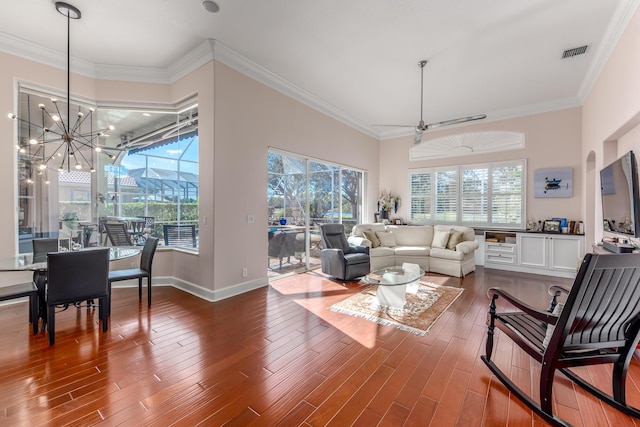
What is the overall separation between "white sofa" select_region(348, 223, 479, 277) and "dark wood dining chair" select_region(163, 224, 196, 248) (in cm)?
310

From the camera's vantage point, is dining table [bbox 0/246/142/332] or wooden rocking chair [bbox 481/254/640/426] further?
dining table [bbox 0/246/142/332]

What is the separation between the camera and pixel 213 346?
8.75 feet

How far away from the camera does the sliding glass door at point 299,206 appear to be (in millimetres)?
5020

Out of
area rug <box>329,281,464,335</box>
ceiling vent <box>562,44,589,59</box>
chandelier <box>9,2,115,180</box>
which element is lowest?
area rug <box>329,281,464,335</box>

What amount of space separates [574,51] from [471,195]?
3.30 m

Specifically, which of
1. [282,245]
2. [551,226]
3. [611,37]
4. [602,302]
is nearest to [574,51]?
[611,37]

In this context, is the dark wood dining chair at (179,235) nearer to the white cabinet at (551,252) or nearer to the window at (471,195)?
the window at (471,195)

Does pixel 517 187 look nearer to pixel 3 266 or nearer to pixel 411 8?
pixel 411 8

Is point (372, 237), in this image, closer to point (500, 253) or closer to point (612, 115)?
point (500, 253)

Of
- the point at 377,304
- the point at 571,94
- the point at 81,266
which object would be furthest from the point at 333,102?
the point at 81,266

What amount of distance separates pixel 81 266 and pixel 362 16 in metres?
4.04

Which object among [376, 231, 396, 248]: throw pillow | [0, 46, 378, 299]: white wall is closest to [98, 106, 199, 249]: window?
[0, 46, 378, 299]: white wall

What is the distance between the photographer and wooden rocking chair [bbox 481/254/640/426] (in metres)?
1.65

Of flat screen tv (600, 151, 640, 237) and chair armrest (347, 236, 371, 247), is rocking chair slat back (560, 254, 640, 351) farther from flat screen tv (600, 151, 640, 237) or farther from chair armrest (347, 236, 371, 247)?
chair armrest (347, 236, 371, 247)
